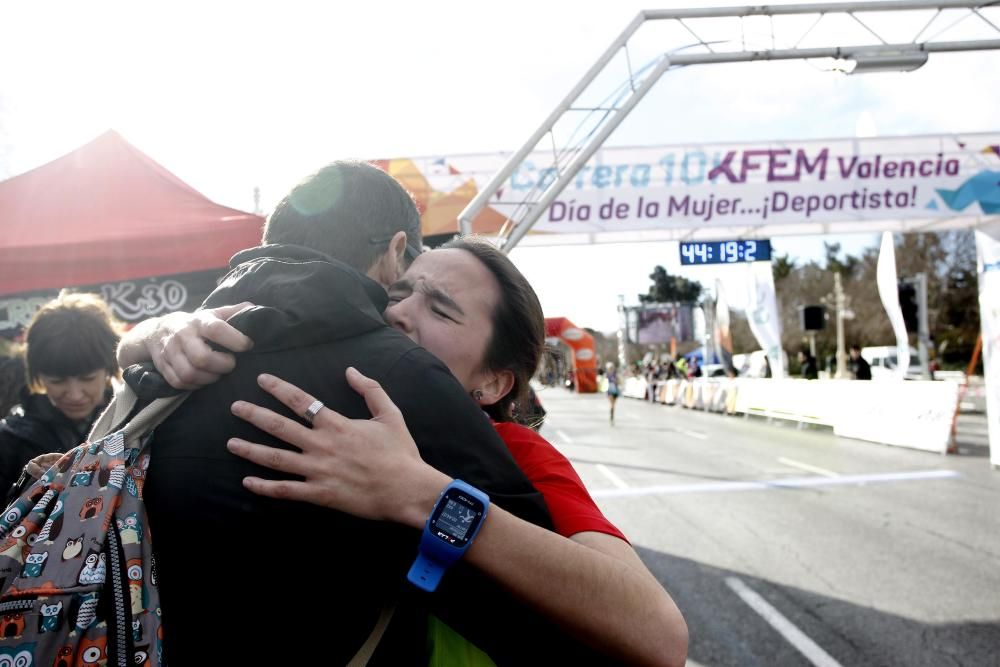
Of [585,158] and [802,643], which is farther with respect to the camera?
[585,158]

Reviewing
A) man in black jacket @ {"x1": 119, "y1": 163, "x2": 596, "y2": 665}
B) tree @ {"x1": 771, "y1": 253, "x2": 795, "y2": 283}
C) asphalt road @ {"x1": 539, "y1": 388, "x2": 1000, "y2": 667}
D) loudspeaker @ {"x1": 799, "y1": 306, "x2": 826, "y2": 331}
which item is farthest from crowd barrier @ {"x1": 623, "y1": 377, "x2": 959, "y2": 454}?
tree @ {"x1": 771, "y1": 253, "x2": 795, "y2": 283}

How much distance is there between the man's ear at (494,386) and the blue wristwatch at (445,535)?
0.60 metres

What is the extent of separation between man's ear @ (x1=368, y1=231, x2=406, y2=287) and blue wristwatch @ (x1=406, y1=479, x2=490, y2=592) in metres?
0.66

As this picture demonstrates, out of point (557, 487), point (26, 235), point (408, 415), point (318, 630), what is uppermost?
point (26, 235)

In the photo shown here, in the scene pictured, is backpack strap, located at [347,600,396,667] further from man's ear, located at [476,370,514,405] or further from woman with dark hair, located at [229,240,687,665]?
man's ear, located at [476,370,514,405]

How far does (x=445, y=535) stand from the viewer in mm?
1173

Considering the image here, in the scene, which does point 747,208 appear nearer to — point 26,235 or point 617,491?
point 617,491

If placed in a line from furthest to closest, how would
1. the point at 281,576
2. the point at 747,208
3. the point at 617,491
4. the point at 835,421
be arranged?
the point at 835,421 → the point at 747,208 → the point at 617,491 → the point at 281,576

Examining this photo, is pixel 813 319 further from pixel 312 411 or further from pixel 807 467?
pixel 312 411

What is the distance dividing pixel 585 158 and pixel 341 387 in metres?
7.65

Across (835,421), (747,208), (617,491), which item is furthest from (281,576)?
(835,421)

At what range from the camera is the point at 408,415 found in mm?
1245

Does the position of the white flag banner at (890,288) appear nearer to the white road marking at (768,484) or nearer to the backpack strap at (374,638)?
the white road marking at (768,484)

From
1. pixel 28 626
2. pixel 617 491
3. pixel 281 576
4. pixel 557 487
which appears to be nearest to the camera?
pixel 28 626
